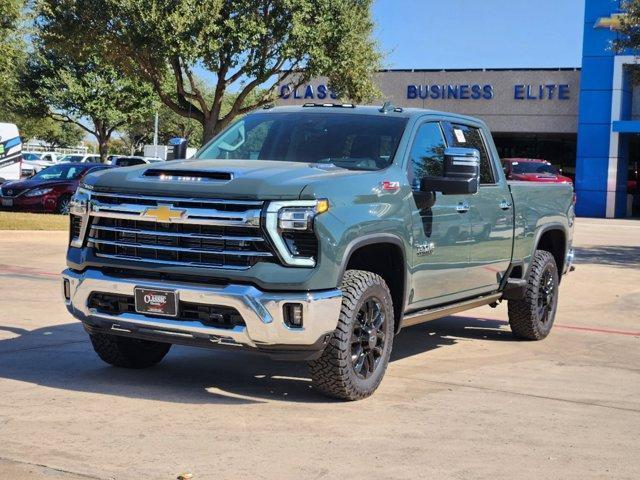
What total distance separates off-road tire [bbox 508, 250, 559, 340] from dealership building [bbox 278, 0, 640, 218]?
2923cm

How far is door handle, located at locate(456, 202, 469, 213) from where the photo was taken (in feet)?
24.3

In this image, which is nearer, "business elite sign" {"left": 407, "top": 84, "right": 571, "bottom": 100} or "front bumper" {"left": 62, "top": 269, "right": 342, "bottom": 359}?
"front bumper" {"left": 62, "top": 269, "right": 342, "bottom": 359}

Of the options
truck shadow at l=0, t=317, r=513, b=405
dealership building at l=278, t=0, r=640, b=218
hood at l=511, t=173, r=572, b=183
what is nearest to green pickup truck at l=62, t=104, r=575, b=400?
truck shadow at l=0, t=317, r=513, b=405

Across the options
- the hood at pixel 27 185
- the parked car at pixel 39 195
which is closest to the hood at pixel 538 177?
the parked car at pixel 39 195

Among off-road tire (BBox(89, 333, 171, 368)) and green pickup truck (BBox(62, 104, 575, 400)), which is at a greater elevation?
green pickup truck (BBox(62, 104, 575, 400))

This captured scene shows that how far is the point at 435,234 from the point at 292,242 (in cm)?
162

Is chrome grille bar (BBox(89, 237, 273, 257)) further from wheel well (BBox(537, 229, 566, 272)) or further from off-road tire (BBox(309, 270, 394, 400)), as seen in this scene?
wheel well (BBox(537, 229, 566, 272))

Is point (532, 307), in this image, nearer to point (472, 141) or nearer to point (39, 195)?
point (472, 141)

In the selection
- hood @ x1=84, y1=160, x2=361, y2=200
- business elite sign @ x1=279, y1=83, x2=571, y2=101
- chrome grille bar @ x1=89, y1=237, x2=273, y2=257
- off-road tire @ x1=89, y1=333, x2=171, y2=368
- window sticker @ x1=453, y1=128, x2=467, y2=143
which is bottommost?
off-road tire @ x1=89, y1=333, x2=171, y2=368

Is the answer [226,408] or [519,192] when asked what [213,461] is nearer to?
[226,408]

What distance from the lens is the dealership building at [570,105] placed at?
131 feet

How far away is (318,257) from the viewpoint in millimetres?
5824

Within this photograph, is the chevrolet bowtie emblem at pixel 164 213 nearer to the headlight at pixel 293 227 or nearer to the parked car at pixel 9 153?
the headlight at pixel 293 227

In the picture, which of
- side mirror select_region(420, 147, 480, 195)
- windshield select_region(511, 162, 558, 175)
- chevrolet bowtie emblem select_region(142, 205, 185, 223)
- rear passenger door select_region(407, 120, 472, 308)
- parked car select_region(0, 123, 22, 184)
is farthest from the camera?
parked car select_region(0, 123, 22, 184)
